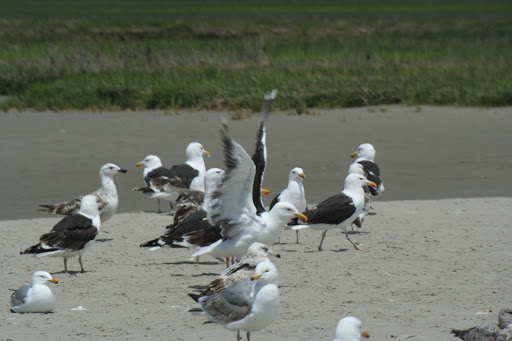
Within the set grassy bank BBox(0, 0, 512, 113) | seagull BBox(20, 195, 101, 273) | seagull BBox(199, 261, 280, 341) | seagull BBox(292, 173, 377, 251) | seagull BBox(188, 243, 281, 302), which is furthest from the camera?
grassy bank BBox(0, 0, 512, 113)

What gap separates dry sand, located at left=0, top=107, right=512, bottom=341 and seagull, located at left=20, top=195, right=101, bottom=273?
0.27 metres

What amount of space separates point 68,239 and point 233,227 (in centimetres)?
173

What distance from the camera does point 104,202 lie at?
10.9 m

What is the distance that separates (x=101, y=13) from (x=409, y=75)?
3319 centimetres

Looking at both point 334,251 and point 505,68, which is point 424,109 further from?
point 334,251

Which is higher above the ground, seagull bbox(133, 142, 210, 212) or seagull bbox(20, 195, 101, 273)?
seagull bbox(20, 195, 101, 273)

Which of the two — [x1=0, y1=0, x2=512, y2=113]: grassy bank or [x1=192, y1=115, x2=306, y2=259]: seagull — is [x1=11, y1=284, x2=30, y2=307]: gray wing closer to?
[x1=192, y1=115, x2=306, y2=259]: seagull

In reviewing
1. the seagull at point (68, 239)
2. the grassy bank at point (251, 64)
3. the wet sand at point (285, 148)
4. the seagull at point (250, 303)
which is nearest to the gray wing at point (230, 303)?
the seagull at point (250, 303)

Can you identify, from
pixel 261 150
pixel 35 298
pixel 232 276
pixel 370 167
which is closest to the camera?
pixel 232 276

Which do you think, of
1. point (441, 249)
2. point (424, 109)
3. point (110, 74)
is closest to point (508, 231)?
point (441, 249)

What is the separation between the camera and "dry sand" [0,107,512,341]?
734 cm

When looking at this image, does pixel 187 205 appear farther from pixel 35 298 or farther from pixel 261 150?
pixel 35 298

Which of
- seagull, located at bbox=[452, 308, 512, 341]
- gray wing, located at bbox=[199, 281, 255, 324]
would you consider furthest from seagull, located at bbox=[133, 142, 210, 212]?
seagull, located at bbox=[452, 308, 512, 341]

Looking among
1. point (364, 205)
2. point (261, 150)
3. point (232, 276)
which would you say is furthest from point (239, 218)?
point (364, 205)
